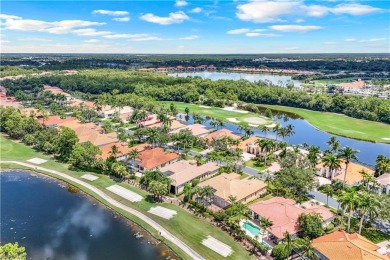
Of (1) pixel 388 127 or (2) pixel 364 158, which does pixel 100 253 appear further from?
(1) pixel 388 127

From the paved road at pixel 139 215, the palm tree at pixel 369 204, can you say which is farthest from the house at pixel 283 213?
the paved road at pixel 139 215

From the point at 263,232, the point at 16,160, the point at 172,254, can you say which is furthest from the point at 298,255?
the point at 16,160

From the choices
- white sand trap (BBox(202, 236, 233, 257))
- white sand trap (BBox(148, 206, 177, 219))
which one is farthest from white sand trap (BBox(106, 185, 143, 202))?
white sand trap (BBox(202, 236, 233, 257))

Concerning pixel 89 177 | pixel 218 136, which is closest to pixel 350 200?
pixel 89 177

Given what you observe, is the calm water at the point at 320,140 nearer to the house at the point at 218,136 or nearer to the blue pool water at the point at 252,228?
the house at the point at 218,136

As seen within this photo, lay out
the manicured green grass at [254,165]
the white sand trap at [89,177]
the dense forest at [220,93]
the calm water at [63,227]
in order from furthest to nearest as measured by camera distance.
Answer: the dense forest at [220,93] → the manicured green grass at [254,165] → the white sand trap at [89,177] → the calm water at [63,227]
